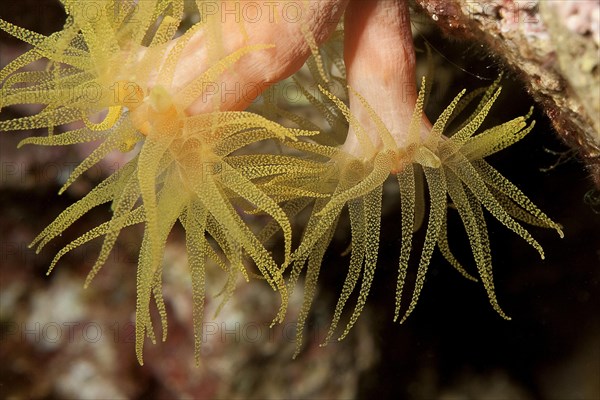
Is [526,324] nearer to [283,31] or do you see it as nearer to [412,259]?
[412,259]

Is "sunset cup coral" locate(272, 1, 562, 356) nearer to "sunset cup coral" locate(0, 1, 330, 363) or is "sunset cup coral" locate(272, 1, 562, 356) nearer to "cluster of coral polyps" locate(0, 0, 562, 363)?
"cluster of coral polyps" locate(0, 0, 562, 363)

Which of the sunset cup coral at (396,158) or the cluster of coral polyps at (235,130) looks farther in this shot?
the sunset cup coral at (396,158)

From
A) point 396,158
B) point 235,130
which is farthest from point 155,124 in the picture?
point 396,158

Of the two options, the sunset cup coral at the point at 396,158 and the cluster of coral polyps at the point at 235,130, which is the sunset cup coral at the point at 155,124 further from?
the sunset cup coral at the point at 396,158

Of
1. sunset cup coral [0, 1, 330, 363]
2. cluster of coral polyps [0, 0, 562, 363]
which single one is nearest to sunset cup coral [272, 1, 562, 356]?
cluster of coral polyps [0, 0, 562, 363]

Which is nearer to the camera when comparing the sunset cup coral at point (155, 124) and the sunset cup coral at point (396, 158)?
the sunset cup coral at point (155, 124)

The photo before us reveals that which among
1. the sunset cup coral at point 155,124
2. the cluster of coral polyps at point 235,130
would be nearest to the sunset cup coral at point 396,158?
the cluster of coral polyps at point 235,130

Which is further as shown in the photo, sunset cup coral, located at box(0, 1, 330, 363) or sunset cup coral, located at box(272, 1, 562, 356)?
sunset cup coral, located at box(272, 1, 562, 356)

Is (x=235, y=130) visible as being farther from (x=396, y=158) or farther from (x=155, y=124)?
(x=396, y=158)
